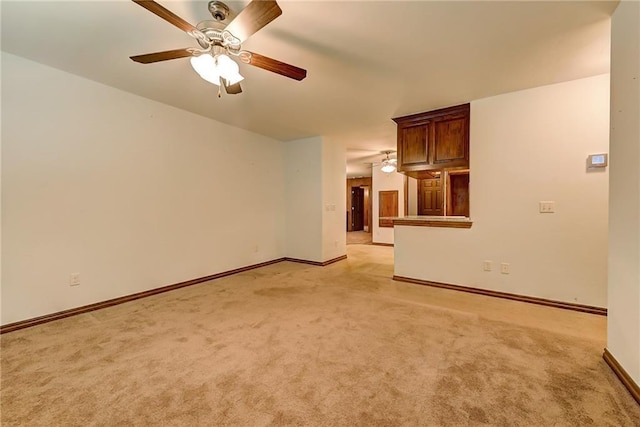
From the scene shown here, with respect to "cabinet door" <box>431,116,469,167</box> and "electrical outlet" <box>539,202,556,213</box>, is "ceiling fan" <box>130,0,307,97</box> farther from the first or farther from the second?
"electrical outlet" <box>539,202,556,213</box>

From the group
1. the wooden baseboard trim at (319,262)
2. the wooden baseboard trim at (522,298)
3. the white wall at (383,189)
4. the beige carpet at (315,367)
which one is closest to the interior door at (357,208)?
the white wall at (383,189)

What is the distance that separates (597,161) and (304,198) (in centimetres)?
403

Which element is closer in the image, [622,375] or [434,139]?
[622,375]

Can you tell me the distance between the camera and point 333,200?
5227mm

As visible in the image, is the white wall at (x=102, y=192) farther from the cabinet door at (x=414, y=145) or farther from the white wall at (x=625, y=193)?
the white wall at (x=625, y=193)

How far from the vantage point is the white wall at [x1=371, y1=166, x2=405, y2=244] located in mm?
7270

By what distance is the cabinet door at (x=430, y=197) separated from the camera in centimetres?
526

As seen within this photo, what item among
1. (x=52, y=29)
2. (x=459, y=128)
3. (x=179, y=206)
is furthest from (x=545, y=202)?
(x=52, y=29)

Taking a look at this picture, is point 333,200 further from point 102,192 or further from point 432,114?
point 102,192

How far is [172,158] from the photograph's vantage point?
354 centimetres

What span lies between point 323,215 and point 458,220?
2306mm

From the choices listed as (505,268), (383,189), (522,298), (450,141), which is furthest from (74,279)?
(383,189)

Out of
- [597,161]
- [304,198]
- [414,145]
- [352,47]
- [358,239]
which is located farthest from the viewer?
[358,239]

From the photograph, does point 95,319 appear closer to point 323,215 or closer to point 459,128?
point 323,215
